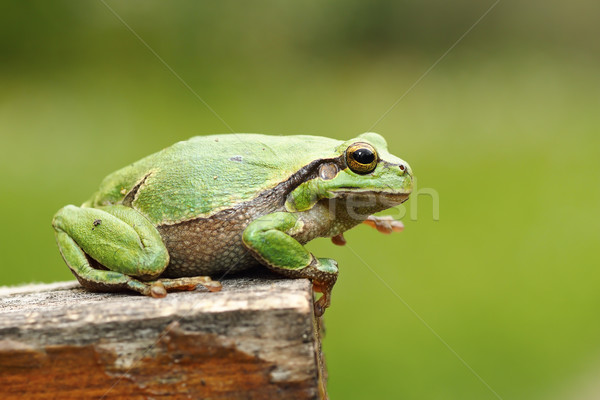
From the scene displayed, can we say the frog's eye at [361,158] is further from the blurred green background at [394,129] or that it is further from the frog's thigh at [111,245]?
the blurred green background at [394,129]

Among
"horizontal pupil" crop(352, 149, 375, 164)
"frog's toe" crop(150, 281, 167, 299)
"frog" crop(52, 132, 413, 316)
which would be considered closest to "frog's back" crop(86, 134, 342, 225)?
"frog" crop(52, 132, 413, 316)

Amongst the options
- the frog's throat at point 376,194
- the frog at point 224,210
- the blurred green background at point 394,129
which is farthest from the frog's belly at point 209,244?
the blurred green background at point 394,129

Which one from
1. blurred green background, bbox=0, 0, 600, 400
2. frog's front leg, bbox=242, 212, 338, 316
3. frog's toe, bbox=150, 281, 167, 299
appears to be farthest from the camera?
blurred green background, bbox=0, 0, 600, 400

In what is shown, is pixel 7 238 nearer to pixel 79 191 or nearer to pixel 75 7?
pixel 79 191

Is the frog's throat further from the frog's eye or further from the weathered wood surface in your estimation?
the weathered wood surface

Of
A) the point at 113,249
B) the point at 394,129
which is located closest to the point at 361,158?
the point at 113,249
